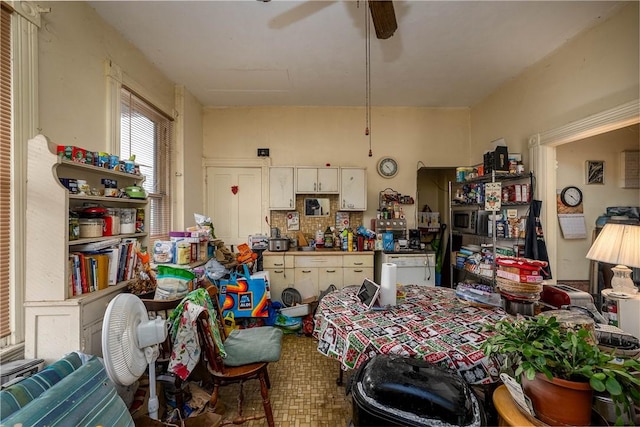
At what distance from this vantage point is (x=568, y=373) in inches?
34.6

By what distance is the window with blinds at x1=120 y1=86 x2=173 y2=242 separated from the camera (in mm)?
2559

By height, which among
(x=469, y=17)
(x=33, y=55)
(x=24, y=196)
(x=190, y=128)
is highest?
(x=469, y=17)

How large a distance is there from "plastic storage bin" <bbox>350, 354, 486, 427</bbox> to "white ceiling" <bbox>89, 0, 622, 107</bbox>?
2639 millimetres

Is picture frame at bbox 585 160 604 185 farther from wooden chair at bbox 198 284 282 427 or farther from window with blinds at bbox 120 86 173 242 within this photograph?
window with blinds at bbox 120 86 173 242

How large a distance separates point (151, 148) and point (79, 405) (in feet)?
8.82

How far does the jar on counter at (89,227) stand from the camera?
5.72 feet

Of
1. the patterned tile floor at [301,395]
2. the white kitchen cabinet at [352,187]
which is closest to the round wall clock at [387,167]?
the white kitchen cabinet at [352,187]

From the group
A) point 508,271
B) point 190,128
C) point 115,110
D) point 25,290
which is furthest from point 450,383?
point 190,128

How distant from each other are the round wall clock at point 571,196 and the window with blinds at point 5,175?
4.94 meters

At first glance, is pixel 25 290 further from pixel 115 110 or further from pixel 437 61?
pixel 437 61

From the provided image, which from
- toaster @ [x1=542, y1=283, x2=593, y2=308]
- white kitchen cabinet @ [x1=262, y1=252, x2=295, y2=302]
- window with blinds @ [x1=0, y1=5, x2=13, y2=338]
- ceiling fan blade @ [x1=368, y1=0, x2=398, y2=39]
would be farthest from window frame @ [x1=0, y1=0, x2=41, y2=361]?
toaster @ [x1=542, y1=283, x2=593, y2=308]

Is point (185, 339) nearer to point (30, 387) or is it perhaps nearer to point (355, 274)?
point (30, 387)

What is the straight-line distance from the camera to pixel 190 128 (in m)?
3.68

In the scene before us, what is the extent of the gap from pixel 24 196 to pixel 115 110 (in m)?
1.14
